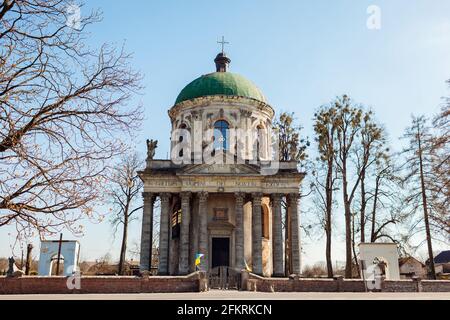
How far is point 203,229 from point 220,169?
13.4 ft

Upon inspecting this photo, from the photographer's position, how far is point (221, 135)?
3250 centimetres

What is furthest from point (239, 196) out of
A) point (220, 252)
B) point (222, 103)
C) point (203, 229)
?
point (222, 103)

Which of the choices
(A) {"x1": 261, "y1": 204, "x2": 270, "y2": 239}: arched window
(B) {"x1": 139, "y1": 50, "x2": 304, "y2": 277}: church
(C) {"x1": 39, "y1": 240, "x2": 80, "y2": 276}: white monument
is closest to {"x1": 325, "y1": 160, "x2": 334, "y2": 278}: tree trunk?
(B) {"x1": 139, "y1": 50, "x2": 304, "y2": 277}: church

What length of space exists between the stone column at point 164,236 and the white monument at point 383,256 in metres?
12.1

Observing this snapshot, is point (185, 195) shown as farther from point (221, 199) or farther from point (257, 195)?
point (257, 195)

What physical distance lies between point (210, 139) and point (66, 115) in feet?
79.8

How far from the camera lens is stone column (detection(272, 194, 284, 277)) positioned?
27312 millimetres

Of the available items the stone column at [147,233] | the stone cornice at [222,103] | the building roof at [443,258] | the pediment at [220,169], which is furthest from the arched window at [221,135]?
the building roof at [443,258]

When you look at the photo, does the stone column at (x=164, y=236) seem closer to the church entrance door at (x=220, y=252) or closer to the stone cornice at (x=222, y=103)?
the church entrance door at (x=220, y=252)

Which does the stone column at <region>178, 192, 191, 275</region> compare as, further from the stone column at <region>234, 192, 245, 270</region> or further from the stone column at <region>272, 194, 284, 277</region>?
the stone column at <region>272, 194, 284, 277</region>

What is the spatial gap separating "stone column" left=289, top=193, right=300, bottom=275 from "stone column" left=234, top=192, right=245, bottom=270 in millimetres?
3286

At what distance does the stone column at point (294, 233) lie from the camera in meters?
26.9

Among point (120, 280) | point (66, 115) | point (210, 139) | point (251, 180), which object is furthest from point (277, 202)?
point (66, 115)
